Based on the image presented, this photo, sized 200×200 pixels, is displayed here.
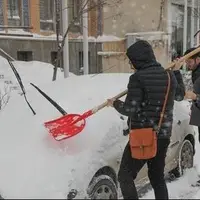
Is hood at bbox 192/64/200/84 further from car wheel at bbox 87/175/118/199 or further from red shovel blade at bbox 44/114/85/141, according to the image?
car wheel at bbox 87/175/118/199

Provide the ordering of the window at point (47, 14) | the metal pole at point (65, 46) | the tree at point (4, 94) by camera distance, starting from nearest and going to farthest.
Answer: the tree at point (4, 94), the metal pole at point (65, 46), the window at point (47, 14)

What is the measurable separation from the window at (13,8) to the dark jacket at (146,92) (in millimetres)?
11209

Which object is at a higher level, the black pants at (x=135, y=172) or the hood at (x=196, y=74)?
the hood at (x=196, y=74)

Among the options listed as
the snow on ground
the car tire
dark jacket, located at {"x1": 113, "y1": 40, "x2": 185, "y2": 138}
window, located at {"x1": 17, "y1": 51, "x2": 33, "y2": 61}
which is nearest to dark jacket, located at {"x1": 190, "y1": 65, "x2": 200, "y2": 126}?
the car tire

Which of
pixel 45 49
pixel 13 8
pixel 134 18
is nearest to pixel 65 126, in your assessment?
pixel 13 8

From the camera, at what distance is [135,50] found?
3.69 m

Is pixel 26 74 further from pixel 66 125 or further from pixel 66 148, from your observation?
pixel 66 148

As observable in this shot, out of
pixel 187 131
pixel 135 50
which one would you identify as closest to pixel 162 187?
pixel 135 50

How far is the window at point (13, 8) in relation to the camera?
1426 centimetres

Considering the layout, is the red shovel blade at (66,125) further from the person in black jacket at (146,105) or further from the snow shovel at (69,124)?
the person in black jacket at (146,105)

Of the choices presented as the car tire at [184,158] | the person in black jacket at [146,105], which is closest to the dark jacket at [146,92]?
the person in black jacket at [146,105]

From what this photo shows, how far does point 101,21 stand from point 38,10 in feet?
12.5

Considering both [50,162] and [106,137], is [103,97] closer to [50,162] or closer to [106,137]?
[106,137]

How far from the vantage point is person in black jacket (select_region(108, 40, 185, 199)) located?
3.62 m
